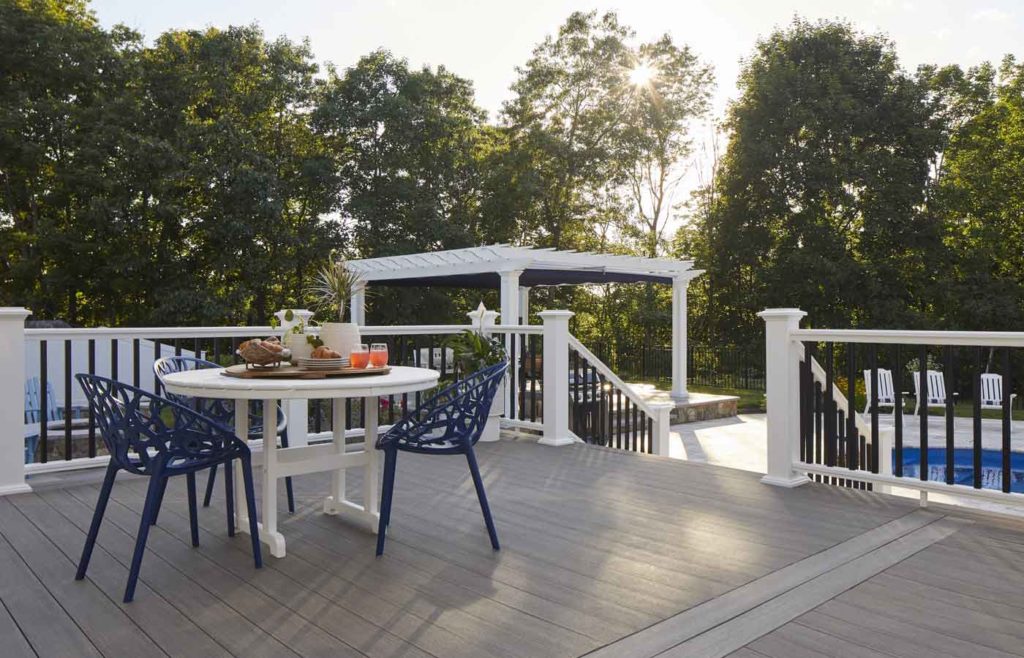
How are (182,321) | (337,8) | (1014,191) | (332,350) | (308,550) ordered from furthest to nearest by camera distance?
(1014,191) → (182,321) → (337,8) → (332,350) → (308,550)

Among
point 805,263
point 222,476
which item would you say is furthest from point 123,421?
point 805,263

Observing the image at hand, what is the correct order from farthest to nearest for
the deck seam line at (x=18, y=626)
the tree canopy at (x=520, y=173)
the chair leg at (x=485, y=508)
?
the tree canopy at (x=520, y=173) → the chair leg at (x=485, y=508) → the deck seam line at (x=18, y=626)

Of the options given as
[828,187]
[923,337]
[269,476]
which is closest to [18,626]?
[269,476]

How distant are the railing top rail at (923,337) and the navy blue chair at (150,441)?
2.81m

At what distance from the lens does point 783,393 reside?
3.86 meters

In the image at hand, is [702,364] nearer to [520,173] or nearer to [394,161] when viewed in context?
[520,173]

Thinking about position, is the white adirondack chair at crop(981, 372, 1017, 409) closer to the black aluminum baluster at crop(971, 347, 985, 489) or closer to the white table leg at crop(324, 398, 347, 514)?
the black aluminum baluster at crop(971, 347, 985, 489)

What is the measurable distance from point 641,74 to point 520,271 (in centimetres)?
1201

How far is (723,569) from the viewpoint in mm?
2584

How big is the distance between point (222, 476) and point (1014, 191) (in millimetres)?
18255

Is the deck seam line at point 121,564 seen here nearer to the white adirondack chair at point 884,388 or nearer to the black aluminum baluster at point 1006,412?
the black aluminum baluster at point 1006,412

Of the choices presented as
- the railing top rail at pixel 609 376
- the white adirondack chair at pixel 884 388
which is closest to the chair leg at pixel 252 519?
the railing top rail at pixel 609 376

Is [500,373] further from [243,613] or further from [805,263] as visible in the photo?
[805,263]

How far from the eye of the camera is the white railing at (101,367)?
3734 mm
